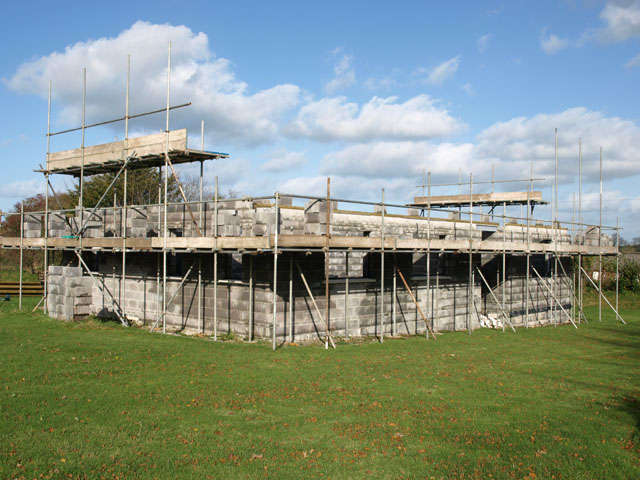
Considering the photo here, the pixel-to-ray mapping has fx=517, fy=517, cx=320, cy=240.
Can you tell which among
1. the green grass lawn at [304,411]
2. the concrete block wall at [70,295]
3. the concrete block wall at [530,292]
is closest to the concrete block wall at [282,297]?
the concrete block wall at [70,295]

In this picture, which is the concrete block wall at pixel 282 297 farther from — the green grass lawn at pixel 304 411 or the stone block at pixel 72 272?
the green grass lawn at pixel 304 411

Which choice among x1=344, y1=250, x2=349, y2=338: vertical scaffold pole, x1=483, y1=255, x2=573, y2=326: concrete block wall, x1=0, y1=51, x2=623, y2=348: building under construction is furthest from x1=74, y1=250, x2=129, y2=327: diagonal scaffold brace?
x1=483, y1=255, x2=573, y2=326: concrete block wall

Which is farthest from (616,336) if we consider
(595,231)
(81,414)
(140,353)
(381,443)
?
(81,414)

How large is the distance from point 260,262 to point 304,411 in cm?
665

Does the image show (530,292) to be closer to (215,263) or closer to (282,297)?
(282,297)

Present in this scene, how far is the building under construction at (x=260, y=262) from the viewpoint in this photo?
49.2 ft

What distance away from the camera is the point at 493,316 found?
74.7 ft

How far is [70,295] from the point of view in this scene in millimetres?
17625

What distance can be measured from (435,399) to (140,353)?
23.9 feet

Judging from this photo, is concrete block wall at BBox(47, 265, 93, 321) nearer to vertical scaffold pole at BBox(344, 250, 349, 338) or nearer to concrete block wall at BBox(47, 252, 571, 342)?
concrete block wall at BBox(47, 252, 571, 342)

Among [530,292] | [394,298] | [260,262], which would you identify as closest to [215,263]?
[260,262]

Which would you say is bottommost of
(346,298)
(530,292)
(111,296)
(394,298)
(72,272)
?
(530,292)

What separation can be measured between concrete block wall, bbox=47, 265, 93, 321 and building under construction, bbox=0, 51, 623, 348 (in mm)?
38

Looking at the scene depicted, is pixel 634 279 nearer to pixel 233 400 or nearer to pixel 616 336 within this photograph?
pixel 616 336
